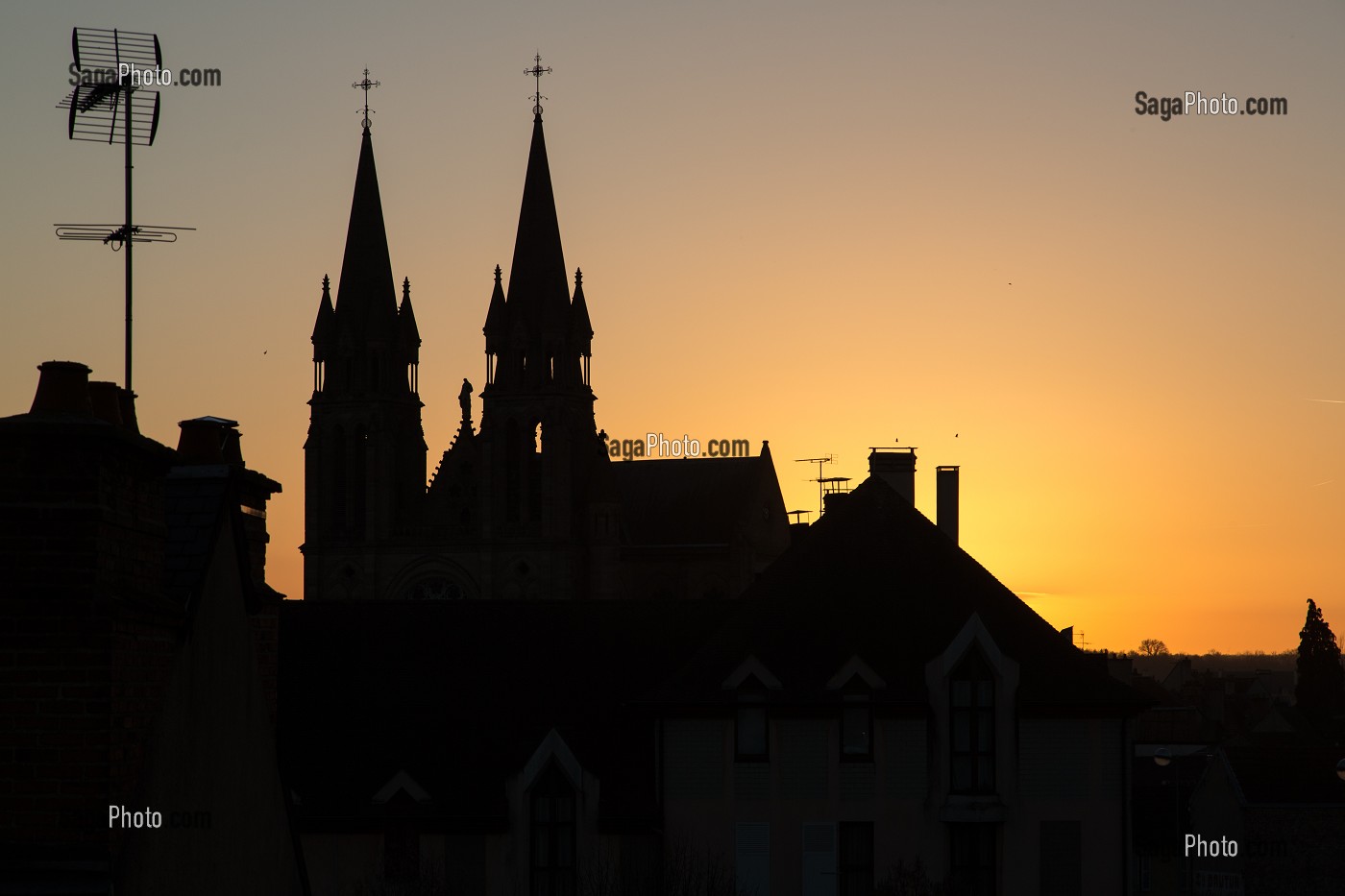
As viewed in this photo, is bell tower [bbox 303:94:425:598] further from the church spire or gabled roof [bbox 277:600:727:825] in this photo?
gabled roof [bbox 277:600:727:825]

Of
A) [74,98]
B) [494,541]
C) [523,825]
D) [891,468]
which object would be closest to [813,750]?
[523,825]

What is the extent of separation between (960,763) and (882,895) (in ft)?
11.9

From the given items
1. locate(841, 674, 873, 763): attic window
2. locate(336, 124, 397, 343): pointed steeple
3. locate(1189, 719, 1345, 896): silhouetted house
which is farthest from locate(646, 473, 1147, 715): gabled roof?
locate(336, 124, 397, 343): pointed steeple

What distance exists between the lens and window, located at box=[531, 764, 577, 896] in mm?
33281

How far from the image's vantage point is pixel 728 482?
11906 centimetres

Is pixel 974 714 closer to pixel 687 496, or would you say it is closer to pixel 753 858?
pixel 753 858

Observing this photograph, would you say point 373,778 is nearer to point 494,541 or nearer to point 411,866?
point 411,866

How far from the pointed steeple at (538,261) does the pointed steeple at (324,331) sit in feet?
35.0

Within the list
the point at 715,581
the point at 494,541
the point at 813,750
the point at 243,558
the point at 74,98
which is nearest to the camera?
the point at 243,558

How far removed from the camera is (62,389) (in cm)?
961

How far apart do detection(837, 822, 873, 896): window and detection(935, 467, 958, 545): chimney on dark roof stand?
→ 15.1 metres

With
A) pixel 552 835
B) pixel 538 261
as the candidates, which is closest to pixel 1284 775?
pixel 552 835

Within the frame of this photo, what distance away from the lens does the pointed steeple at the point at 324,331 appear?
109m

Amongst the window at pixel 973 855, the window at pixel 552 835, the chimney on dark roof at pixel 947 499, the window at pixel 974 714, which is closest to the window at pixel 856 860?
the window at pixel 973 855
